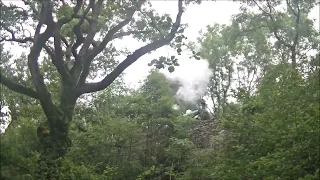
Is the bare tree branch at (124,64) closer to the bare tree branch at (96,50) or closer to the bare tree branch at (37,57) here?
the bare tree branch at (96,50)

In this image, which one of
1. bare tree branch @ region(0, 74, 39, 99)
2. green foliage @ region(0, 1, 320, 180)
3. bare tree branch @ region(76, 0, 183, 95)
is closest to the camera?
green foliage @ region(0, 1, 320, 180)

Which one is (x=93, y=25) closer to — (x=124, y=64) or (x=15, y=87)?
(x=124, y=64)

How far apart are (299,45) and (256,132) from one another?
9.43m

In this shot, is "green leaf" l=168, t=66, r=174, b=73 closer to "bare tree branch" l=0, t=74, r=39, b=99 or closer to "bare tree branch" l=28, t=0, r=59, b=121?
"bare tree branch" l=28, t=0, r=59, b=121

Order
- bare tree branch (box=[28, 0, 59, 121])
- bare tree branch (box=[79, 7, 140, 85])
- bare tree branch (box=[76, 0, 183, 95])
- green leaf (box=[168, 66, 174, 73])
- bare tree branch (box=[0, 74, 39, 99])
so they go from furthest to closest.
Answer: bare tree branch (box=[79, 7, 140, 85]), bare tree branch (box=[76, 0, 183, 95]), green leaf (box=[168, 66, 174, 73]), bare tree branch (box=[28, 0, 59, 121]), bare tree branch (box=[0, 74, 39, 99])

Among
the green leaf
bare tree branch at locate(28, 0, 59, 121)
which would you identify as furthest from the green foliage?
bare tree branch at locate(28, 0, 59, 121)

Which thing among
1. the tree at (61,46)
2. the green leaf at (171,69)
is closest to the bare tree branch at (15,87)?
the tree at (61,46)

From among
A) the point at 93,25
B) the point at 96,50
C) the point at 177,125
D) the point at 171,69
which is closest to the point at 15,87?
the point at 96,50

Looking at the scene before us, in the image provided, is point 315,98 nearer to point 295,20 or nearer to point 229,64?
point 295,20

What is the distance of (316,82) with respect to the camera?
231 inches

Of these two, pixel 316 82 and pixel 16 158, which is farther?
pixel 316 82

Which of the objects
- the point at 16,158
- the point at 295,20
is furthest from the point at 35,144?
the point at 295,20

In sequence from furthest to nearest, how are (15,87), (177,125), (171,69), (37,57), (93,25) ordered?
1. (177,125)
2. (93,25)
3. (171,69)
4. (37,57)
5. (15,87)

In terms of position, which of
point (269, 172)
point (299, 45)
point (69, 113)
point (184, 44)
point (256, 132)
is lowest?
point (269, 172)
